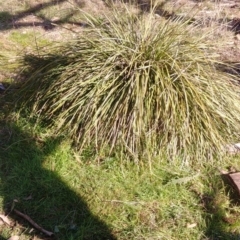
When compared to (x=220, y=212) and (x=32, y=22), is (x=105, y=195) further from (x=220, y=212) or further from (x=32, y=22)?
(x=32, y=22)

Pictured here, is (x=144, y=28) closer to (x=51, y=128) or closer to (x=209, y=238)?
(x=51, y=128)

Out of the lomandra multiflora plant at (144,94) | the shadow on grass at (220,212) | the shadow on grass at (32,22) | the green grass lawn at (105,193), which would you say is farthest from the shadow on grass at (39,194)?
the shadow on grass at (32,22)

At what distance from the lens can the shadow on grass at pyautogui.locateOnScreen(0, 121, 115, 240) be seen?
3000 mm

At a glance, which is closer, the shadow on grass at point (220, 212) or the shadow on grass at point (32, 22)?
the shadow on grass at point (220, 212)

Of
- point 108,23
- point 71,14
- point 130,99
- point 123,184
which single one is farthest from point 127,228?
point 71,14

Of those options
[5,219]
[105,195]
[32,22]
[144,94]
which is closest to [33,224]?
[5,219]

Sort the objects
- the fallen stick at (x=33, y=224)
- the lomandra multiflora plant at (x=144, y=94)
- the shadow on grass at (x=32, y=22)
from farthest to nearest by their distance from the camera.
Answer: the shadow on grass at (x=32, y=22) → the lomandra multiflora plant at (x=144, y=94) → the fallen stick at (x=33, y=224)

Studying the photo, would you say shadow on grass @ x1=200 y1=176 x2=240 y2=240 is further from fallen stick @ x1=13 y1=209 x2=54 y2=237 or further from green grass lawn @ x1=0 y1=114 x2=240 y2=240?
fallen stick @ x1=13 y1=209 x2=54 y2=237

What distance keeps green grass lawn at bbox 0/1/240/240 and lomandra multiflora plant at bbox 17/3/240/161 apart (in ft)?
0.41

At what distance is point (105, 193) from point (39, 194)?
494 millimetres

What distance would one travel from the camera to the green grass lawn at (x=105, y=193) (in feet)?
9.85

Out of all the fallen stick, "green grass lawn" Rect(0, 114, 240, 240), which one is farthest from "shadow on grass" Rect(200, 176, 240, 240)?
the fallen stick

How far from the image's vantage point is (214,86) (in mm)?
3537

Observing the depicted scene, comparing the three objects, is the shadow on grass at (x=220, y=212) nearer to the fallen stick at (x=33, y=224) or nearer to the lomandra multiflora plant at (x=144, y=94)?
the lomandra multiflora plant at (x=144, y=94)
